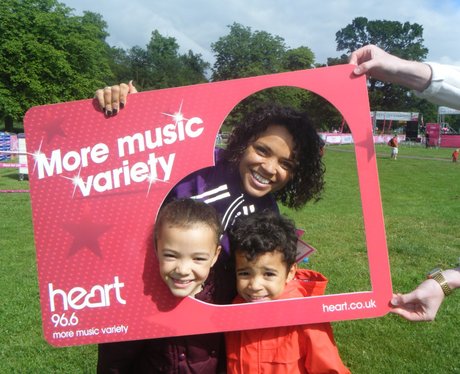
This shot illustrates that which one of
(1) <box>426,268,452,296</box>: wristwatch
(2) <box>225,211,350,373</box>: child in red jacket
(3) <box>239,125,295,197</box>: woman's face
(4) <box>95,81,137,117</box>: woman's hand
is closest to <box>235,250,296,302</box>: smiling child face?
(2) <box>225,211,350,373</box>: child in red jacket

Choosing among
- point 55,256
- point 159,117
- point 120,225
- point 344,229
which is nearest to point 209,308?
point 120,225

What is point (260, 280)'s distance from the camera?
1681mm

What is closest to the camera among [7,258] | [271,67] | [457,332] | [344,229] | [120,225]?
[120,225]

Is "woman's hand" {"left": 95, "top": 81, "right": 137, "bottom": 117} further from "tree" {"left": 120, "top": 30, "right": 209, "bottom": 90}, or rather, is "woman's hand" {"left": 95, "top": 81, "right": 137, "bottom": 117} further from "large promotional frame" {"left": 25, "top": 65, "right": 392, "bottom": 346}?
"tree" {"left": 120, "top": 30, "right": 209, "bottom": 90}

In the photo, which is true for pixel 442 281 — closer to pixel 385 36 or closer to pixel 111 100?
pixel 111 100

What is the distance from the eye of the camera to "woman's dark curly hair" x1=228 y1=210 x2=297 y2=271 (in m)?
1.69

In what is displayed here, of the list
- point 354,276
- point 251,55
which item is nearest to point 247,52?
point 251,55

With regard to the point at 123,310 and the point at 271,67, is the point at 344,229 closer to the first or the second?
the point at 123,310

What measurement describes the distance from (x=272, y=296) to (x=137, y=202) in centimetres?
63

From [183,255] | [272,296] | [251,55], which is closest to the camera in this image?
[183,255]

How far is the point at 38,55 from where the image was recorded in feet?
107

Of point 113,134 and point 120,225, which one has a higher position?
point 113,134

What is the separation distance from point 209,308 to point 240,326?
13cm

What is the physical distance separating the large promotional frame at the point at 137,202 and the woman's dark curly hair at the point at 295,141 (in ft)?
1.07
